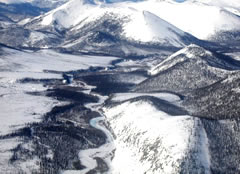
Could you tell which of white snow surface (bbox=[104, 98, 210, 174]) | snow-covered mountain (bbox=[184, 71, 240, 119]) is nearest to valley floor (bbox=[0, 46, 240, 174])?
white snow surface (bbox=[104, 98, 210, 174])

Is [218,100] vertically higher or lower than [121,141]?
higher

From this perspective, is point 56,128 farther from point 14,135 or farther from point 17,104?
point 17,104

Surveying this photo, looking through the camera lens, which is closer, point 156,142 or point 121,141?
point 156,142

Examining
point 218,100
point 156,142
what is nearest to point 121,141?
point 156,142

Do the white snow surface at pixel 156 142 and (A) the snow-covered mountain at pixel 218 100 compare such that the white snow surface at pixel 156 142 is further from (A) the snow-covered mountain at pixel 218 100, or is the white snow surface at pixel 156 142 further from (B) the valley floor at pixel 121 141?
(A) the snow-covered mountain at pixel 218 100

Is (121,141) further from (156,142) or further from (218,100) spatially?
(218,100)

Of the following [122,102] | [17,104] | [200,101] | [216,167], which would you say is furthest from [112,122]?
[216,167]

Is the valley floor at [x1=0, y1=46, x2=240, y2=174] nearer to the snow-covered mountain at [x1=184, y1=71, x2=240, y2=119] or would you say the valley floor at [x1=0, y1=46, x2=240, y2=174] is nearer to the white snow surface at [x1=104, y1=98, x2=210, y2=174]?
the white snow surface at [x1=104, y1=98, x2=210, y2=174]

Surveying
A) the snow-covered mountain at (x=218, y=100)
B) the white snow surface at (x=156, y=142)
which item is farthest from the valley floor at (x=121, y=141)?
the snow-covered mountain at (x=218, y=100)
